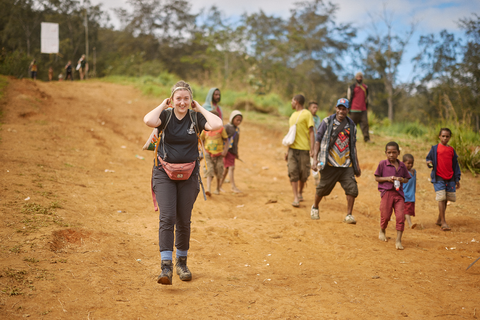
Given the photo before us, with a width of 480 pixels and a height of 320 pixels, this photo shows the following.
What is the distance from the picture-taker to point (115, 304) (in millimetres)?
3367

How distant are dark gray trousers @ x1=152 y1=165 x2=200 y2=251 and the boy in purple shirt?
293cm

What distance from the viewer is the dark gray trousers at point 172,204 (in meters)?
→ 3.83

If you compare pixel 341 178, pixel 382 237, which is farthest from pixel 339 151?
pixel 382 237

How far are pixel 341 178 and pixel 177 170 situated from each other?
338 centimetres

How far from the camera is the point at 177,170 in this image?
150 inches

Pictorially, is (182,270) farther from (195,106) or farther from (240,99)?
(240,99)

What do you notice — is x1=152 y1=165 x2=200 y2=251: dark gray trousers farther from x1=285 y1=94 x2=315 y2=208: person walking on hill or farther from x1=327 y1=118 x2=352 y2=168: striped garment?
x1=285 y1=94 x2=315 y2=208: person walking on hill

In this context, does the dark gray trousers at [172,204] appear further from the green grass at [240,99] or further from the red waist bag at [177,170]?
the green grass at [240,99]

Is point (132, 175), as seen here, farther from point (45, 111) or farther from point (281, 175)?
point (45, 111)

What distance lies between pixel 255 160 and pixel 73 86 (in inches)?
419

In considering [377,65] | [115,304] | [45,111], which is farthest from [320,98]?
[115,304]

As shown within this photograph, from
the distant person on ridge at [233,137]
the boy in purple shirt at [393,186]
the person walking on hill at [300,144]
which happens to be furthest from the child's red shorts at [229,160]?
the boy in purple shirt at [393,186]

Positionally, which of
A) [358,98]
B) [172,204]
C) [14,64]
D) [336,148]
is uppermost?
[14,64]

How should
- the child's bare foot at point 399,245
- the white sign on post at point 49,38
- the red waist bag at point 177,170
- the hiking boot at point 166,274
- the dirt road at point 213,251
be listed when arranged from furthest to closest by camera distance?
1. the white sign on post at point 49,38
2. the child's bare foot at point 399,245
3. the red waist bag at point 177,170
4. the hiking boot at point 166,274
5. the dirt road at point 213,251
